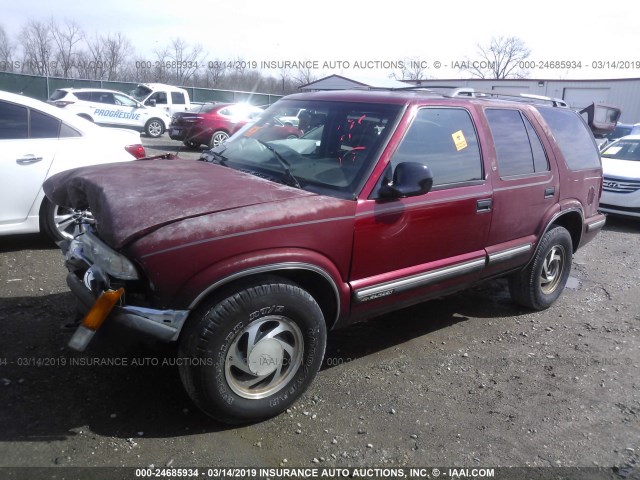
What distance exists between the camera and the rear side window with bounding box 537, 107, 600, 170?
4.92m

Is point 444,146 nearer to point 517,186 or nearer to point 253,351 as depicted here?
point 517,186

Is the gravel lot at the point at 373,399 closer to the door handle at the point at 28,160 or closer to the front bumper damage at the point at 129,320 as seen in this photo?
the front bumper damage at the point at 129,320

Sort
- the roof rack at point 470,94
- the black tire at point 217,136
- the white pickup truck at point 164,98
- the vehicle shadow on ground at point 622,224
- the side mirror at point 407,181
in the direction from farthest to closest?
the white pickup truck at point 164,98 < the black tire at point 217,136 < the vehicle shadow on ground at point 622,224 < the roof rack at point 470,94 < the side mirror at point 407,181

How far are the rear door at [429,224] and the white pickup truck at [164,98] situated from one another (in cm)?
2025

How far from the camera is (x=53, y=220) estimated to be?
5.46 m

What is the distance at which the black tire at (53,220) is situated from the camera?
17.8 ft

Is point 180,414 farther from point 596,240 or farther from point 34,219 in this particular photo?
point 596,240

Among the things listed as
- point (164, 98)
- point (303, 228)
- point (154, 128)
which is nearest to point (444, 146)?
point (303, 228)

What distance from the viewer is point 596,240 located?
820 centimetres

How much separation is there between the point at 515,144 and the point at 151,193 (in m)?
2.89

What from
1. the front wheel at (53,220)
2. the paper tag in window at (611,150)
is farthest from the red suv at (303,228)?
the paper tag in window at (611,150)

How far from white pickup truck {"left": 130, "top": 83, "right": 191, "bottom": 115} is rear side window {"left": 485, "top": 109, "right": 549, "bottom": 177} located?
19928 mm

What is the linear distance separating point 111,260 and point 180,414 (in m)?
0.98

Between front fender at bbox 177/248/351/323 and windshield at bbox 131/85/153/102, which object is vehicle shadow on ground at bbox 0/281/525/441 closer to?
front fender at bbox 177/248/351/323
